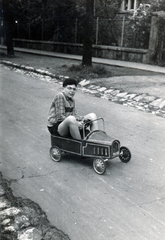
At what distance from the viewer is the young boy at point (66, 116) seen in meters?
4.90

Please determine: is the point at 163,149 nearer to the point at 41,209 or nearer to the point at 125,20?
the point at 41,209

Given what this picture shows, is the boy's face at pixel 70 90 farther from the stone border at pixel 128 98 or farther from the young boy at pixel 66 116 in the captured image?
the stone border at pixel 128 98

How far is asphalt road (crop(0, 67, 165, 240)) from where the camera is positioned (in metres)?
3.46

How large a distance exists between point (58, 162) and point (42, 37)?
2403 cm

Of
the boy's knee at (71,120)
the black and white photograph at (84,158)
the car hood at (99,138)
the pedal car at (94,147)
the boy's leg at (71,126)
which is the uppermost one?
the boy's knee at (71,120)

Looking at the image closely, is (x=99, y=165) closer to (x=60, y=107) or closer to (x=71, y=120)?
(x=71, y=120)

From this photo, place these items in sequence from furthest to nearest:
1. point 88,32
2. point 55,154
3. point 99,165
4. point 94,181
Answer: point 88,32, point 55,154, point 99,165, point 94,181

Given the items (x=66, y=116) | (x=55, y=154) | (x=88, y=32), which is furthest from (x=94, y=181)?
(x=88, y=32)

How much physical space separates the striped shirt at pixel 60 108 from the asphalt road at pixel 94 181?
0.73 m

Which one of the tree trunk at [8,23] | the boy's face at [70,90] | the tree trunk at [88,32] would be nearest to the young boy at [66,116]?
the boy's face at [70,90]

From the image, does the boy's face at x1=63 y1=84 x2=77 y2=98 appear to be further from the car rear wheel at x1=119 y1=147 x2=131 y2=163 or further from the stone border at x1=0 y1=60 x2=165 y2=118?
the stone border at x1=0 y1=60 x2=165 y2=118

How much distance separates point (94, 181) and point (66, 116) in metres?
1.30

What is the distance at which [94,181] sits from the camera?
14.7 ft

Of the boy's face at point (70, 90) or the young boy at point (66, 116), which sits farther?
the boy's face at point (70, 90)
